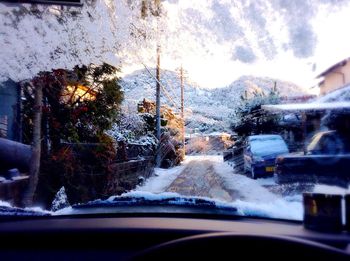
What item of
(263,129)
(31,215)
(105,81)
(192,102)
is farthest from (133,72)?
(31,215)

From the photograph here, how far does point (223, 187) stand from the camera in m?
2.96

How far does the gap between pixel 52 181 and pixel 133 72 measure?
3.69 ft

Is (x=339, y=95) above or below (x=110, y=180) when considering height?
above

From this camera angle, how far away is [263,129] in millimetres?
2879

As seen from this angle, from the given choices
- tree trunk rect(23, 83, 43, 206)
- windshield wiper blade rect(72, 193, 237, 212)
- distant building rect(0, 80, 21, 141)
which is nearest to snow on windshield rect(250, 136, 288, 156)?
windshield wiper blade rect(72, 193, 237, 212)

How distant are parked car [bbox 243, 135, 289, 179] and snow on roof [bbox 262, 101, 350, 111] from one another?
0.63 feet

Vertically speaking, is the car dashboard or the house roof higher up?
the house roof

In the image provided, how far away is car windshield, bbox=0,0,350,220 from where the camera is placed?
262cm

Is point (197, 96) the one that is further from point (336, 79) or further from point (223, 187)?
point (336, 79)

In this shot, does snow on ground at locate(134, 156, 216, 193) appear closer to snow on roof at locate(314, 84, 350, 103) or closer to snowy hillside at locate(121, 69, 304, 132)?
snowy hillside at locate(121, 69, 304, 132)

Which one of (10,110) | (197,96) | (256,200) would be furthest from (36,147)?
(256,200)

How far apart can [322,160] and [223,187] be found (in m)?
0.66

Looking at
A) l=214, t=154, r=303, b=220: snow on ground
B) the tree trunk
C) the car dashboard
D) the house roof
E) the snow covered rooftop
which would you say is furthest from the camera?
the tree trunk

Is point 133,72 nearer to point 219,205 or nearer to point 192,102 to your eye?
point 192,102
